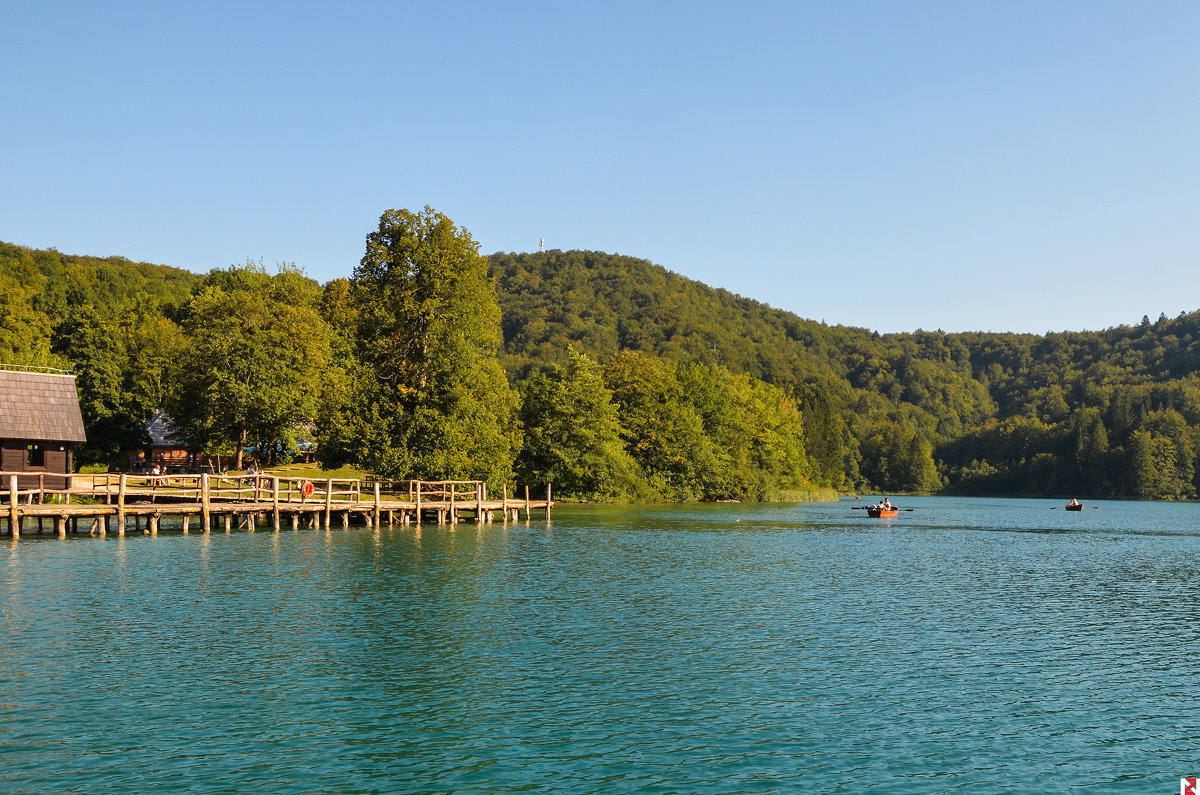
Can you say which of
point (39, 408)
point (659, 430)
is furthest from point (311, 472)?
point (659, 430)

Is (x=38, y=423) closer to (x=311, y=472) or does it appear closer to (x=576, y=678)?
(x=311, y=472)

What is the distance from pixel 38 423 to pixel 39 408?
3.17ft

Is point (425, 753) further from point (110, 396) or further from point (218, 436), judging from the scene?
point (110, 396)

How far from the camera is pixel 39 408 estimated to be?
55688 millimetres

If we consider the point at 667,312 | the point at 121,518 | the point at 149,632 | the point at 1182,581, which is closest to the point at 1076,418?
the point at 667,312

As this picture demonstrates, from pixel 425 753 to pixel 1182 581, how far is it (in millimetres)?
34498

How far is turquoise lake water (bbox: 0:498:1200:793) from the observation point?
13.1 m

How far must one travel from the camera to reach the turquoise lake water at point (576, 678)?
1309 centimetres

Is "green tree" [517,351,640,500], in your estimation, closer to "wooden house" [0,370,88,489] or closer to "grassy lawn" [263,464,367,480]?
"grassy lawn" [263,464,367,480]

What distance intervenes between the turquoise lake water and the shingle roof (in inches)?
869

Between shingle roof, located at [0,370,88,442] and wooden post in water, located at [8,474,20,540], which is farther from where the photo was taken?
shingle roof, located at [0,370,88,442]

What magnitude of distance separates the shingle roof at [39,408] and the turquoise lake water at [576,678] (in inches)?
869

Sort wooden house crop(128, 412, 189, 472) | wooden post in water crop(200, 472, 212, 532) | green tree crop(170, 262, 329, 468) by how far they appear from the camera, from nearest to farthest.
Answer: wooden post in water crop(200, 472, 212, 532) → green tree crop(170, 262, 329, 468) → wooden house crop(128, 412, 189, 472)

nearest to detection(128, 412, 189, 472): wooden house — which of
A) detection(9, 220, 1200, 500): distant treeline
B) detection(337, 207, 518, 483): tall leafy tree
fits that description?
detection(9, 220, 1200, 500): distant treeline
